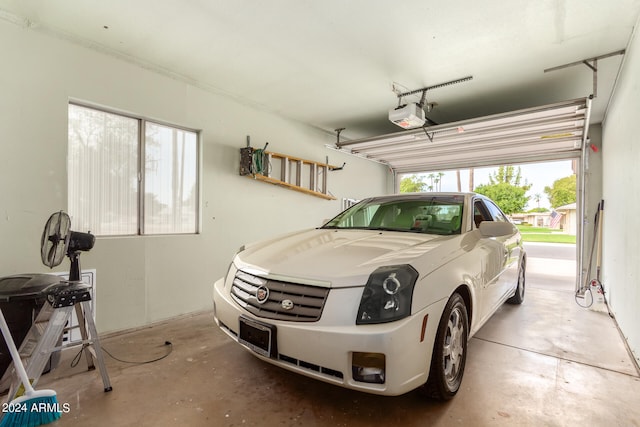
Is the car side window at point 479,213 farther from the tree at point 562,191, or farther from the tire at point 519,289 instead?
the tree at point 562,191

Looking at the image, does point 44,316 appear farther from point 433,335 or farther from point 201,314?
point 433,335

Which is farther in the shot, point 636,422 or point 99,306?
point 99,306

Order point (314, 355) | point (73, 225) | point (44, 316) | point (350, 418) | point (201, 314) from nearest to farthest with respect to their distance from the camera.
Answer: point (314, 355) < point (350, 418) < point (44, 316) < point (73, 225) < point (201, 314)

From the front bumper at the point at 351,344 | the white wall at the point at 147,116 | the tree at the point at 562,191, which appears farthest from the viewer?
the tree at the point at 562,191

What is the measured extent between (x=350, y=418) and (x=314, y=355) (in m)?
0.48

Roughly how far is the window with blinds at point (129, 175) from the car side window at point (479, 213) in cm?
310

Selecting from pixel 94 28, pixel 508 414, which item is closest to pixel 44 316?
pixel 94 28

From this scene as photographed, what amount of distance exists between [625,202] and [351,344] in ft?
10.7

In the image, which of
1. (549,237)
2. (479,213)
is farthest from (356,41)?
(549,237)

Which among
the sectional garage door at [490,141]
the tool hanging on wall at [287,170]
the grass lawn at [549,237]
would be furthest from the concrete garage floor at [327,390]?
the grass lawn at [549,237]

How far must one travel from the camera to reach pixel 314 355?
4.83 ft

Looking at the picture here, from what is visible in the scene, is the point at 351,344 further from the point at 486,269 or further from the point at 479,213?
the point at 479,213

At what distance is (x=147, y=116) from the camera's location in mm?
3152

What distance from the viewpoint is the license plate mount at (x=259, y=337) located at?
5.19 feet
